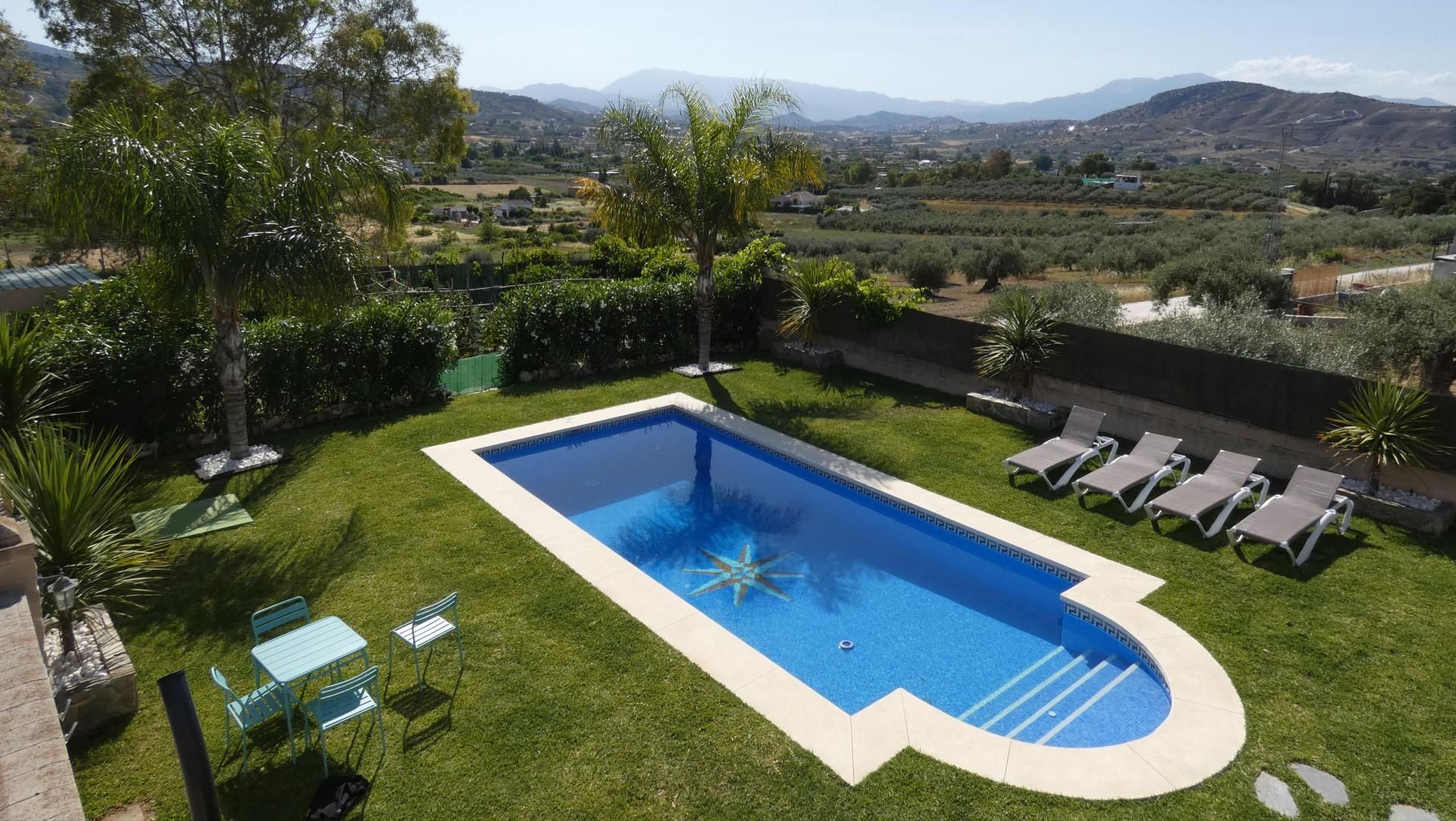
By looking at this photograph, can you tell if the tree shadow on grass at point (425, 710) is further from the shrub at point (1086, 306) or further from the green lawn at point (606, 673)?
the shrub at point (1086, 306)

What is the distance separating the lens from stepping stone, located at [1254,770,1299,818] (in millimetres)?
5023

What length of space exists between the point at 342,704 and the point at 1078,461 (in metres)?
8.81

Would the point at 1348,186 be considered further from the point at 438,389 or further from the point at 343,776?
the point at 343,776

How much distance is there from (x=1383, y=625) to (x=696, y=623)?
6.15 metres

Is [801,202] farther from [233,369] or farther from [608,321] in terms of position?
[233,369]

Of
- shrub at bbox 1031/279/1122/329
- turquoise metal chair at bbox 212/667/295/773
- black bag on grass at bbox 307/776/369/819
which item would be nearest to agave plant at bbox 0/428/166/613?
turquoise metal chair at bbox 212/667/295/773

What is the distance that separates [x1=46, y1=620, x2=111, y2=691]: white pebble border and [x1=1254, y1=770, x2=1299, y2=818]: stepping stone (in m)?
7.92

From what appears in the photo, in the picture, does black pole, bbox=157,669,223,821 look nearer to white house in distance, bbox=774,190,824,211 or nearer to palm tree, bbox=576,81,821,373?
palm tree, bbox=576,81,821,373

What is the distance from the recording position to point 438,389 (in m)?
13.2

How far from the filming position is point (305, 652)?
18.3 ft

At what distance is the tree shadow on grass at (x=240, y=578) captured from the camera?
6934 millimetres

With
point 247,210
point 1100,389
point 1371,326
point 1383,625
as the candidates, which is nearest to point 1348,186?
point 1371,326

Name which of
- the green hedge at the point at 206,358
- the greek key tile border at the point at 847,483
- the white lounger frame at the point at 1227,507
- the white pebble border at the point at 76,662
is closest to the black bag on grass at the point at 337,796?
the white pebble border at the point at 76,662

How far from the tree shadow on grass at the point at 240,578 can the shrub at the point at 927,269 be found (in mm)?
23807
